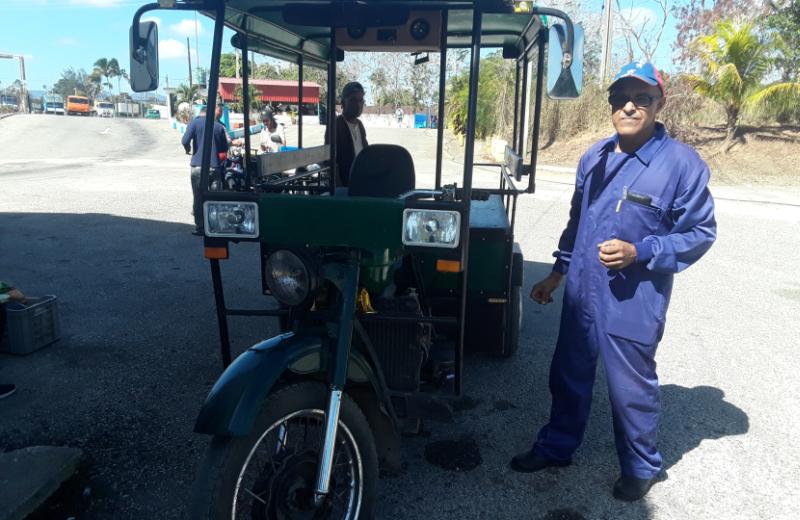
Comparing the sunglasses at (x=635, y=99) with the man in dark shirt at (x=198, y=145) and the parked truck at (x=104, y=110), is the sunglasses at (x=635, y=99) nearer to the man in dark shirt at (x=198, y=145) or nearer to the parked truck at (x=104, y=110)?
the man in dark shirt at (x=198, y=145)

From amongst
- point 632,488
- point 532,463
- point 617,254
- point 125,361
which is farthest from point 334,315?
point 125,361

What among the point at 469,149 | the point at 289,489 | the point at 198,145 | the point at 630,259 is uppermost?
the point at 469,149

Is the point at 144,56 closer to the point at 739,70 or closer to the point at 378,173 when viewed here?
the point at 378,173

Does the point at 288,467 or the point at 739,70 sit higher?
the point at 739,70

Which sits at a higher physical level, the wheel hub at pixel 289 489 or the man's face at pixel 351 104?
the man's face at pixel 351 104

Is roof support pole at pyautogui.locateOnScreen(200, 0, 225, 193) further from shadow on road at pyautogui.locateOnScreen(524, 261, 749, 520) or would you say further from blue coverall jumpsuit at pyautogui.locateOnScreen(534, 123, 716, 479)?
shadow on road at pyautogui.locateOnScreen(524, 261, 749, 520)

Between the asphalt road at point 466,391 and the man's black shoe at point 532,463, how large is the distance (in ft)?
0.14

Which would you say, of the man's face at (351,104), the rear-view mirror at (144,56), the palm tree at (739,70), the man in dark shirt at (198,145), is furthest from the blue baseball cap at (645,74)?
the palm tree at (739,70)

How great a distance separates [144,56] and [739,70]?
59.3ft

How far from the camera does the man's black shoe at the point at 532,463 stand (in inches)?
121

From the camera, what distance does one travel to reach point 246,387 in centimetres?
208

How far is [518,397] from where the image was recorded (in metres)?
3.90

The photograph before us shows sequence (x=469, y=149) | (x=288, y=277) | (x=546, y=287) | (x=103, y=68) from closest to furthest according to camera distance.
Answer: (x=288, y=277)
(x=469, y=149)
(x=546, y=287)
(x=103, y=68)

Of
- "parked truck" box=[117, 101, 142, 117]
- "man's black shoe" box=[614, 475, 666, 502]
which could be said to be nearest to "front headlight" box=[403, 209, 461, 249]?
"man's black shoe" box=[614, 475, 666, 502]
